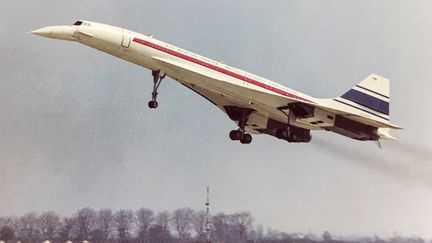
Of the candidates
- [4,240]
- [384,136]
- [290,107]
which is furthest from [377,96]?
[4,240]

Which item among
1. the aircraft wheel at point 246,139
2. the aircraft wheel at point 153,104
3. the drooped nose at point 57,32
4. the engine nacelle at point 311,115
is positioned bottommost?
the aircraft wheel at point 246,139

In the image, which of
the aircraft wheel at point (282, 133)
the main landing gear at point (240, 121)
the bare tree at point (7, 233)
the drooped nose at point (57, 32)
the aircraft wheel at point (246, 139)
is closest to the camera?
the bare tree at point (7, 233)

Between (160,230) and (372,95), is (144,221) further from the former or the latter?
(372,95)

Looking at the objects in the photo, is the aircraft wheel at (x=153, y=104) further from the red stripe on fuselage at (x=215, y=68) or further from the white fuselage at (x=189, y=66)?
the red stripe on fuselage at (x=215, y=68)

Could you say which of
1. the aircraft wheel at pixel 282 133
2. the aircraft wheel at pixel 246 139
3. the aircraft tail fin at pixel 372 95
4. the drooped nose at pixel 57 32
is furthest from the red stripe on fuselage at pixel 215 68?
the aircraft wheel at pixel 246 139

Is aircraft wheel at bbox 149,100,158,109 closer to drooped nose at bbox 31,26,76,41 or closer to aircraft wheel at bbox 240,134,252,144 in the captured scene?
drooped nose at bbox 31,26,76,41

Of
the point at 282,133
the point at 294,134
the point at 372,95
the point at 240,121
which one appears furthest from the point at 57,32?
the point at 372,95

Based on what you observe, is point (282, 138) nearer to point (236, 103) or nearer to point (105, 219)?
point (236, 103)
